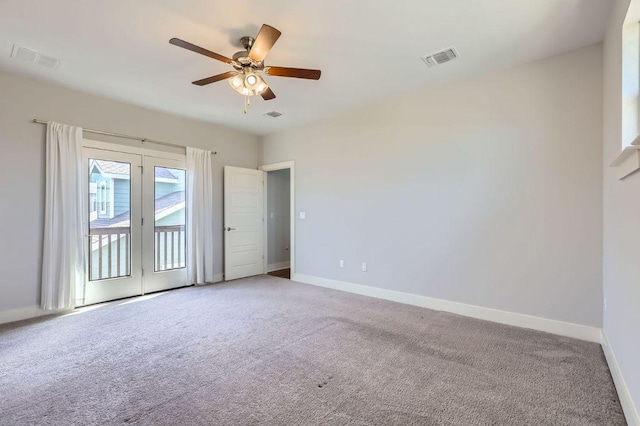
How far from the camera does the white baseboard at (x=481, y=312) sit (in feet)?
9.50

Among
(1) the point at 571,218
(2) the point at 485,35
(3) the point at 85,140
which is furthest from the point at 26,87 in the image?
(1) the point at 571,218

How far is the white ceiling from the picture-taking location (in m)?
2.33

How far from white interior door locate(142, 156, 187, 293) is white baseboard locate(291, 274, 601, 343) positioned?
8.28ft

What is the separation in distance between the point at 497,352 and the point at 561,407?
73cm

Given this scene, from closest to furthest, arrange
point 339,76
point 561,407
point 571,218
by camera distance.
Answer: point 561,407 → point 571,218 → point 339,76

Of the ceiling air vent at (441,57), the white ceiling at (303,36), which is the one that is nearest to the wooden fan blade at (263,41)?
the white ceiling at (303,36)

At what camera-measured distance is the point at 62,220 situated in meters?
3.72

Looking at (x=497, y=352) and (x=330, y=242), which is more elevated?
(x=330, y=242)

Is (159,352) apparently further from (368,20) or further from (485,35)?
(485,35)

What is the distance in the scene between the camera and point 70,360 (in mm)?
2510

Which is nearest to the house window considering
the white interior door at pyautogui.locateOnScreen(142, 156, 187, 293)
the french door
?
the french door

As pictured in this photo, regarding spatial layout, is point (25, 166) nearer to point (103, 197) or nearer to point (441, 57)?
point (103, 197)

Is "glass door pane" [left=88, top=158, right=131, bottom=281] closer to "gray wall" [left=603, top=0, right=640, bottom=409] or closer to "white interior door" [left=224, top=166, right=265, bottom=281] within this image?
"white interior door" [left=224, top=166, right=265, bottom=281]

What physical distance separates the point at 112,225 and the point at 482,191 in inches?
193
